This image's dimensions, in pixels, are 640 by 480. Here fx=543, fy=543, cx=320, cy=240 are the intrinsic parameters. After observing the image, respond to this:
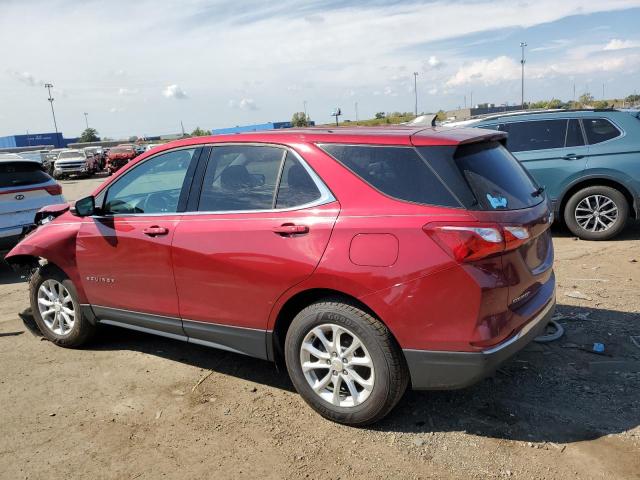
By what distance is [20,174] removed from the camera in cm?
809

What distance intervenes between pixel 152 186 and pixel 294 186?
1399mm

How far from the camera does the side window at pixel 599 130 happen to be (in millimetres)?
7523

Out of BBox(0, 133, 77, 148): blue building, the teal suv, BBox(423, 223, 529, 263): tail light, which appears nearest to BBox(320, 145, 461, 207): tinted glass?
BBox(423, 223, 529, 263): tail light

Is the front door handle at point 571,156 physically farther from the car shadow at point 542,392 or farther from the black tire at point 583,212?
the car shadow at point 542,392

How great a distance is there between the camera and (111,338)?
501cm

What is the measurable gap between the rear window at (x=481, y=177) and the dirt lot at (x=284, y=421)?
1.31 meters

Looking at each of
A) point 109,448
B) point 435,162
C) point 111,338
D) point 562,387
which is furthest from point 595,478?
point 111,338

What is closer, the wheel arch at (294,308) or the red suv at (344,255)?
the red suv at (344,255)

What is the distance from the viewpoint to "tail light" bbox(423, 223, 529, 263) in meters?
2.79

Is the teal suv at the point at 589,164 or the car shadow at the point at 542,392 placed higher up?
the teal suv at the point at 589,164

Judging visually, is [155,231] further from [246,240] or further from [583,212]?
[583,212]

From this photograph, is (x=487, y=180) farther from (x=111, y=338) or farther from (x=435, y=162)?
(x=111, y=338)

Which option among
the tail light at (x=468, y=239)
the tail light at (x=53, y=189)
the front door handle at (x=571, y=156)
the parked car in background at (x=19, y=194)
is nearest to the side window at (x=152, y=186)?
the tail light at (x=468, y=239)

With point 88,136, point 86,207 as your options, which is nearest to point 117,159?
point 86,207
